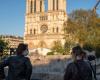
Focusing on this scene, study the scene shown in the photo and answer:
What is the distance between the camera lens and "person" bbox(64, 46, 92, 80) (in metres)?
6.96

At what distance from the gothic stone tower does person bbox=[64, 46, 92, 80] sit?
300 feet

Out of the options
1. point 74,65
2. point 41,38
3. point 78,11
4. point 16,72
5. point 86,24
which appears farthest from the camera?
point 41,38

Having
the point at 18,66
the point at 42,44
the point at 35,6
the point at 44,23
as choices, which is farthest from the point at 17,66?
the point at 35,6

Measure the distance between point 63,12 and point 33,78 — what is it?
297 ft

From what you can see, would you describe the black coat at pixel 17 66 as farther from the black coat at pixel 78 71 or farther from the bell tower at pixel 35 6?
the bell tower at pixel 35 6

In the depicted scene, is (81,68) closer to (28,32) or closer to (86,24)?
(86,24)

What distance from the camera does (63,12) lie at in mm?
102812

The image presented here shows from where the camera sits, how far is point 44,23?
10544 centimetres

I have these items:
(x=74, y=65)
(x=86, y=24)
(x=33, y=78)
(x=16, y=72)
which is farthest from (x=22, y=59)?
(x=86, y=24)

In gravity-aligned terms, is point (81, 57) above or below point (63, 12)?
below

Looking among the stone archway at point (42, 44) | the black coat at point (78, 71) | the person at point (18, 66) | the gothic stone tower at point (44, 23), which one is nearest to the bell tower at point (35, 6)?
the gothic stone tower at point (44, 23)

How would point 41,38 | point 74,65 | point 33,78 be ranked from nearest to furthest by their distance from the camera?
point 74,65, point 33,78, point 41,38

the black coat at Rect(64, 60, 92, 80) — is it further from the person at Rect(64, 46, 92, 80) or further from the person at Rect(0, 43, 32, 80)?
the person at Rect(0, 43, 32, 80)

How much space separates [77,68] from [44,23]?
324 ft
